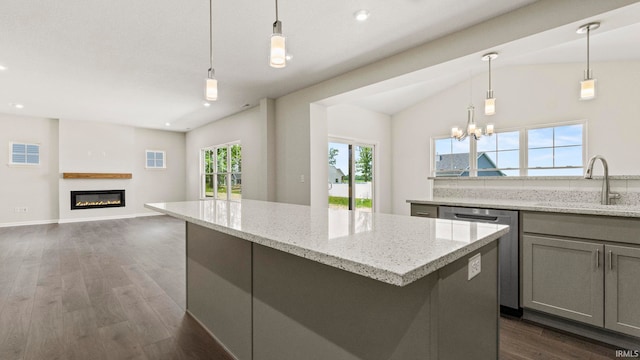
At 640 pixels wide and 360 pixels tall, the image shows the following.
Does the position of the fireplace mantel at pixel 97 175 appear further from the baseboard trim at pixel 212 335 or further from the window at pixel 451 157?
the window at pixel 451 157

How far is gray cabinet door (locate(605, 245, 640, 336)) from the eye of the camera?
73.9 inches

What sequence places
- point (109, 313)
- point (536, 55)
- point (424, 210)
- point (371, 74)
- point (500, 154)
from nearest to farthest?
point (109, 313), point (424, 210), point (371, 74), point (536, 55), point (500, 154)

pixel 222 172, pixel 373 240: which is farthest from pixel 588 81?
pixel 222 172

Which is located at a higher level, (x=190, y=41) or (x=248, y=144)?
(x=190, y=41)

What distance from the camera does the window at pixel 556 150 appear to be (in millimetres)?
5445

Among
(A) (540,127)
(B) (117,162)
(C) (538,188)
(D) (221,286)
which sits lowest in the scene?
(D) (221,286)

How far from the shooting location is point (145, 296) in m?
2.89

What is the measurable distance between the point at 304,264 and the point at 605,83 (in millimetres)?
6480

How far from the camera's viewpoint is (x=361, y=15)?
2760mm

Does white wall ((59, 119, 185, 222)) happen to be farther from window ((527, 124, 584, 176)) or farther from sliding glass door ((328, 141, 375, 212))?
window ((527, 124, 584, 176))

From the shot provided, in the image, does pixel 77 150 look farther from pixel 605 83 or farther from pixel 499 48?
pixel 605 83

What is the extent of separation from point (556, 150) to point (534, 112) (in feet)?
2.72

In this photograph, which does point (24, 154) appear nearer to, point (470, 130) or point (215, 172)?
point (215, 172)

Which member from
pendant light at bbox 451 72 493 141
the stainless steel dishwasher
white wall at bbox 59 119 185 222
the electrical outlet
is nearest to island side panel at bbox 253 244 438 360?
the electrical outlet
